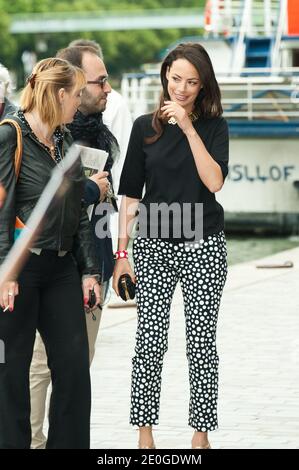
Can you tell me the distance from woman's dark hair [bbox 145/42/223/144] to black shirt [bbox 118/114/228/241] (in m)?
0.03

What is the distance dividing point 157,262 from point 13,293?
1.01 metres

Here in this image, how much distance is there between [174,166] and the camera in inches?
220

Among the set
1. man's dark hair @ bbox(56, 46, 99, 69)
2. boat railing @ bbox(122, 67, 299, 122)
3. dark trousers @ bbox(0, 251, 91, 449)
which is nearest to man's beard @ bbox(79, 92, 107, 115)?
man's dark hair @ bbox(56, 46, 99, 69)

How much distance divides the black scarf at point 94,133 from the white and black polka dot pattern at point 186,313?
0.42 metres

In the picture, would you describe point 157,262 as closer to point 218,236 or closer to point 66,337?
point 218,236

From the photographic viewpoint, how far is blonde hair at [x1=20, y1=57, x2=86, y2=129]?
4.92m

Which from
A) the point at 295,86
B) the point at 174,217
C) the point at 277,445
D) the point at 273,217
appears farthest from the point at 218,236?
the point at 273,217

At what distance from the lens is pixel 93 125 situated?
571 centimetres

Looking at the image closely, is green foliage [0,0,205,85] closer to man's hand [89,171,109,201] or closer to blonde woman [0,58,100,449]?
man's hand [89,171,109,201]

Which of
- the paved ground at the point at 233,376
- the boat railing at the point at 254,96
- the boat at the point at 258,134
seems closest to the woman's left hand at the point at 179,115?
the paved ground at the point at 233,376

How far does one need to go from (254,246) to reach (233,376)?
39.4ft

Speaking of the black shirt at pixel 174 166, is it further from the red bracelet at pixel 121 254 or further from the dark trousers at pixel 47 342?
the dark trousers at pixel 47 342

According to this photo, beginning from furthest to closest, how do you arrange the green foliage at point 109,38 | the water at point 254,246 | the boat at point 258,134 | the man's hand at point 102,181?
the green foliage at point 109,38 < the boat at point 258,134 < the water at point 254,246 < the man's hand at point 102,181

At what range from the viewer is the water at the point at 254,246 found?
1834cm
